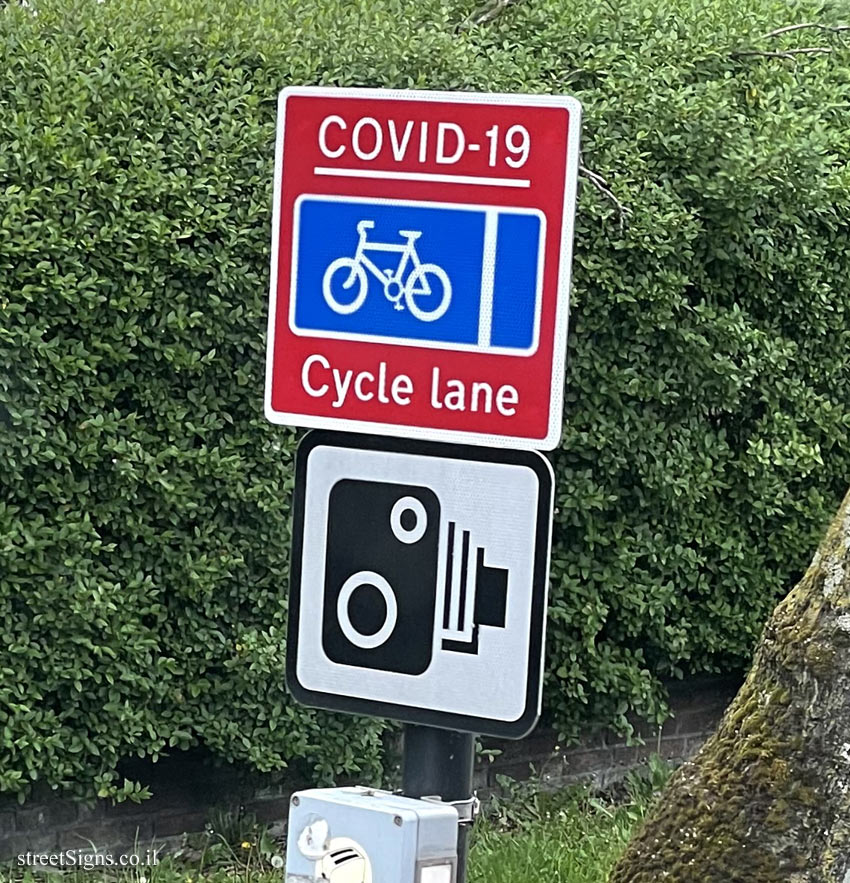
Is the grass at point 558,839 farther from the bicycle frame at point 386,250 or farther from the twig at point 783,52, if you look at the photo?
the bicycle frame at point 386,250

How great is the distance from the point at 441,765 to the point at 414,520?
0.39m

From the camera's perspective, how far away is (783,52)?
6902 millimetres

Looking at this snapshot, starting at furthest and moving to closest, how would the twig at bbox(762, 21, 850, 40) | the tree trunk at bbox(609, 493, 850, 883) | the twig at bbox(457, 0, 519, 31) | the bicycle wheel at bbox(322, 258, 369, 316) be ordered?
the twig at bbox(762, 21, 850, 40)
the twig at bbox(457, 0, 519, 31)
the tree trunk at bbox(609, 493, 850, 883)
the bicycle wheel at bbox(322, 258, 369, 316)

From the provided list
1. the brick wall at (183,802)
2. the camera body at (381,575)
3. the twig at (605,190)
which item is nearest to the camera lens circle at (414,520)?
the camera body at (381,575)

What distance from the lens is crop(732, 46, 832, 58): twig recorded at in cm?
677

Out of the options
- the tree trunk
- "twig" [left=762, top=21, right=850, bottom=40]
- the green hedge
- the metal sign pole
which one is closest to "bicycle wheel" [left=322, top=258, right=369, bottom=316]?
the metal sign pole

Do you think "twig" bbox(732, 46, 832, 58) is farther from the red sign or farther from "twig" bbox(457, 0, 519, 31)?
the red sign

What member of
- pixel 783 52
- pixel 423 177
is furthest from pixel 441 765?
pixel 783 52

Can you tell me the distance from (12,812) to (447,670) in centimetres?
325

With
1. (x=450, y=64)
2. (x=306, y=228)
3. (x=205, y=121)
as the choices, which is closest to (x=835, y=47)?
(x=450, y=64)

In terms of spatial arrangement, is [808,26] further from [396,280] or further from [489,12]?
[396,280]

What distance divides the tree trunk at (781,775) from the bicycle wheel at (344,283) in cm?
211

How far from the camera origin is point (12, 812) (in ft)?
17.6

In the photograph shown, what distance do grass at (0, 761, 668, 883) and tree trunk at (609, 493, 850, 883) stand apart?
1.01 metres
